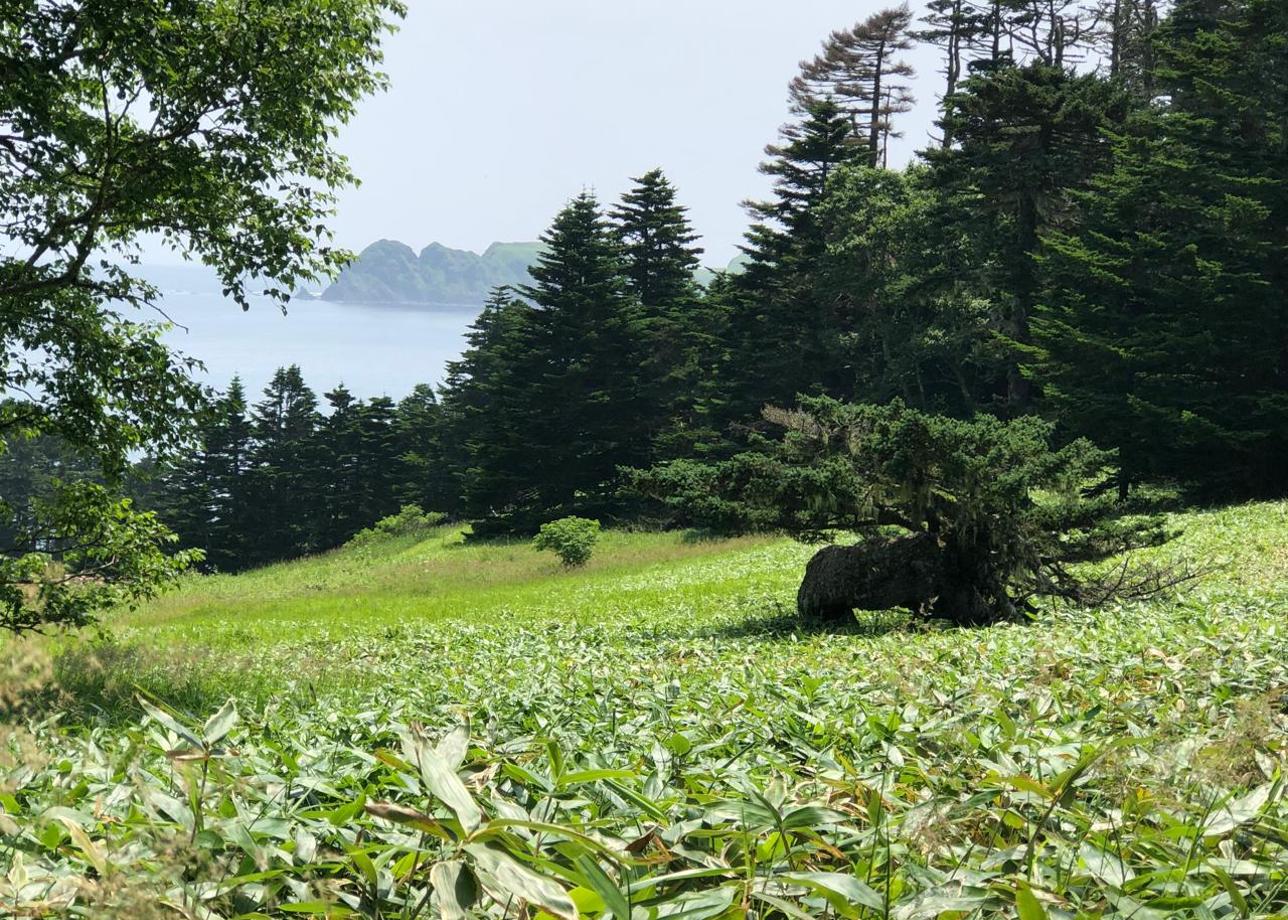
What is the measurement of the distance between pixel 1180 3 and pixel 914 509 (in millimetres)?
39573

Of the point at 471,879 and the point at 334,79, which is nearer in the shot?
the point at 471,879

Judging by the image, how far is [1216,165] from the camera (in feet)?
93.6

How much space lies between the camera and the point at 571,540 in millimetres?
32625

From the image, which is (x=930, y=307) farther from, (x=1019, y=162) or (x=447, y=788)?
(x=447, y=788)

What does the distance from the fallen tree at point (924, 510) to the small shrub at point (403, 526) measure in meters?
43.7

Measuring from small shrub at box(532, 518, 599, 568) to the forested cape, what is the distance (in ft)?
16.5

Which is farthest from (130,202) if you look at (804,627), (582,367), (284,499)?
(284,499)

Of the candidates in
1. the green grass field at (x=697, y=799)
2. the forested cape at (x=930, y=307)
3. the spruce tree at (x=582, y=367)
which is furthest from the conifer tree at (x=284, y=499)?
the green grass field at (x=697, y=799)

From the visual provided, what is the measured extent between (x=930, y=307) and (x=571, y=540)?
59.7ft

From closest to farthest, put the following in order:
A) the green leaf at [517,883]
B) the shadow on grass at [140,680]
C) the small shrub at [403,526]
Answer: the green leaf at [517,883] → the shadow on grass at [140,680] → the small shrub at [403,526]

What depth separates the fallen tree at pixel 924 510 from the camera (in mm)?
11625

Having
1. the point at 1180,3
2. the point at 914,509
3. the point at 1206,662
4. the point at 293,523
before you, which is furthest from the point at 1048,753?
the point at 293,523

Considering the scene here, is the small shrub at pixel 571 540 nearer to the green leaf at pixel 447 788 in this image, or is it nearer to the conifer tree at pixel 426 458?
the conifer tree at pixel 426 458

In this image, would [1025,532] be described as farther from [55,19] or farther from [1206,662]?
[55,19]
